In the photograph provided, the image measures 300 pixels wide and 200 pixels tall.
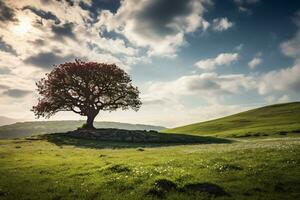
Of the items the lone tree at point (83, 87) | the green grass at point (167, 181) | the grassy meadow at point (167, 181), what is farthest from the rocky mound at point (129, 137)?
the green grass at point (167, 181)

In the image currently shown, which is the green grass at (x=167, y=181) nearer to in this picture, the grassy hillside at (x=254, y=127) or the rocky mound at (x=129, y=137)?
the rocky mound at (x=129, y=137)

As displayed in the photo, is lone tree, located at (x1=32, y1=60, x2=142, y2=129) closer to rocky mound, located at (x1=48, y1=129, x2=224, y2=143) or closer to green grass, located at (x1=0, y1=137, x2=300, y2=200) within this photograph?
rocky mound, located at (x1=48, y1=129, x2=224, y2=143)

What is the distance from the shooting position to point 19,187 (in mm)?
18734

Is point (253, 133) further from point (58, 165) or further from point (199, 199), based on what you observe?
point (199, 199)

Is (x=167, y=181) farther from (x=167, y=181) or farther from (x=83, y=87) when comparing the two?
(x=83, y=87)

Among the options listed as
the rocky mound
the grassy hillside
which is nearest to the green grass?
the rocky mound

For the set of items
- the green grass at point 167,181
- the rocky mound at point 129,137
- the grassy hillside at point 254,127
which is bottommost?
the green grass at point 167,181

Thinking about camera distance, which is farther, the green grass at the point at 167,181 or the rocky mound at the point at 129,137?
the rocky mound at the point at 129,137

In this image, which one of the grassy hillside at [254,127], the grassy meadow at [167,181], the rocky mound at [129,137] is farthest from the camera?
the grassy hillside at [254,127]

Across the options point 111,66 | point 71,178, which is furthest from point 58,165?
point 111,66

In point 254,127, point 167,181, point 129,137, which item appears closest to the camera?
point 167,181

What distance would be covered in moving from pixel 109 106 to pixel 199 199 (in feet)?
218

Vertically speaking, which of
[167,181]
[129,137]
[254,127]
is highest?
[254,127]

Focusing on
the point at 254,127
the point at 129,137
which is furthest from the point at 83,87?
the point at 254,127
